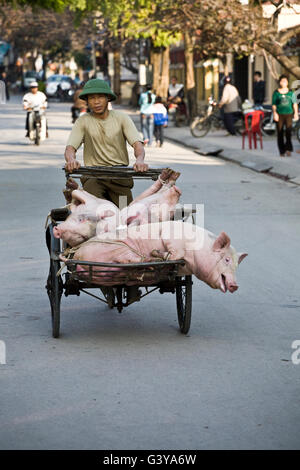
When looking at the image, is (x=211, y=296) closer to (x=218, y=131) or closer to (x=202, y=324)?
(x=202, y=324)

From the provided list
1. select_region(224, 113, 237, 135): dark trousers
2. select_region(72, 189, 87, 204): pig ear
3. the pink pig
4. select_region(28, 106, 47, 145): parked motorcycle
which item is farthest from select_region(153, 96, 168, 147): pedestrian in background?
the pink pig

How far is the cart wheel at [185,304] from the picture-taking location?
736cm

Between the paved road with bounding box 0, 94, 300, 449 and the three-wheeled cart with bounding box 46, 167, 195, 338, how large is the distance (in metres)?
0.25

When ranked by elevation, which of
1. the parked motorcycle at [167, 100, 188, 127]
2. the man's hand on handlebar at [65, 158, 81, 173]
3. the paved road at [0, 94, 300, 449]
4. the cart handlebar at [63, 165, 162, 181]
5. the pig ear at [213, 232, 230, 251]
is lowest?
the parked motorcycle at [167, 100, 188, 127]

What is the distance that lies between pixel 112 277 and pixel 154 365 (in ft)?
Result: 2.33

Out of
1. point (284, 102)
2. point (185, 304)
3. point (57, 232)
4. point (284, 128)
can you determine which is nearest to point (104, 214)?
point (57, 232)

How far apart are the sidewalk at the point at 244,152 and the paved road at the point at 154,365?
32.3ft

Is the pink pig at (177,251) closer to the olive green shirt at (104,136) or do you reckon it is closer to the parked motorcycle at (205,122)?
the olive green shirt at (104,136)

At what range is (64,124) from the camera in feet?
140

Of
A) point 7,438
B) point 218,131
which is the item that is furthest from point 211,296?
point 218,131

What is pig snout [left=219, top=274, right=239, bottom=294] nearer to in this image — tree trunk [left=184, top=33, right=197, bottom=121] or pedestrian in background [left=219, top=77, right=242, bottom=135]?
pedestrian in background [left=219, top=77, right=242, bottom=135]

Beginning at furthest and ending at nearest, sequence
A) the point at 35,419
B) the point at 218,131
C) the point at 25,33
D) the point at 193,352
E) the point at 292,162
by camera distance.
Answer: the point at 25,33
the point at 218,131
the point at 292,162
the point at 193,352
the point at 35,419

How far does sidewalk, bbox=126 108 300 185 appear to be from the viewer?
22130mm

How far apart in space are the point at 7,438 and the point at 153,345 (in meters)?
2.25
